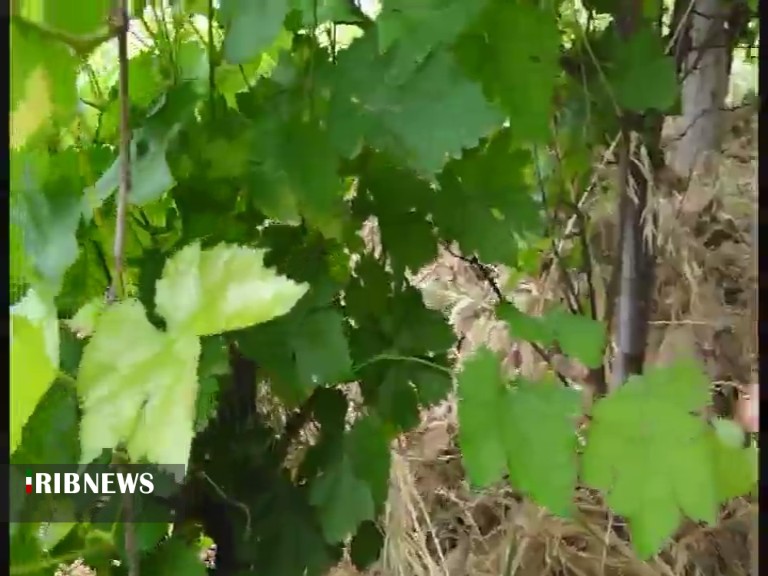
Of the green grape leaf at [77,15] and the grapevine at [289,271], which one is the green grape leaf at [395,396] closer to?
the grapevine at [289,271]

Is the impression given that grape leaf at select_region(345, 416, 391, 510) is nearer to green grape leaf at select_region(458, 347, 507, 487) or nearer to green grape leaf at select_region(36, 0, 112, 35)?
green grape leaf at select_region(458, 347, 507, 487)

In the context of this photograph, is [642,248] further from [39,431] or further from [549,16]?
[39,431]

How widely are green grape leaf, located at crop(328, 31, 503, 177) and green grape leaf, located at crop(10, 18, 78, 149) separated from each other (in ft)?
0.35

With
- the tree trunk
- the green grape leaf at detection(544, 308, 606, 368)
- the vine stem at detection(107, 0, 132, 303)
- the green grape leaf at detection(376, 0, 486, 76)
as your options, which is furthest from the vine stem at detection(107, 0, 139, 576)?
the tree trunk

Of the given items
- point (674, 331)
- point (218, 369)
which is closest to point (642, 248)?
point (674, 331)

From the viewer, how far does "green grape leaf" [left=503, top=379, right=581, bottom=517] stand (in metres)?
0.35

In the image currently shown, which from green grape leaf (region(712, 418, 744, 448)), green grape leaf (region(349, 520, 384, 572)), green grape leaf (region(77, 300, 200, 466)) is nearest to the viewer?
green grape leaf (region(77, 300, 200, 466))

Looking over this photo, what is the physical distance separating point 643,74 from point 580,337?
0.52 feet

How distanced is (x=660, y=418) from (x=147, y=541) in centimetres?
23

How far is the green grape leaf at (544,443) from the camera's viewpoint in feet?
1.16

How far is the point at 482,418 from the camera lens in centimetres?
37

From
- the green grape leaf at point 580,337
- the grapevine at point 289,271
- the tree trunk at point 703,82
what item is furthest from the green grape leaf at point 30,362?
the tree trunk at point 703,82

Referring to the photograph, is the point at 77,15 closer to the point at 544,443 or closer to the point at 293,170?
the point at 293,170

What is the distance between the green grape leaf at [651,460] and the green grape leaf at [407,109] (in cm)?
12
